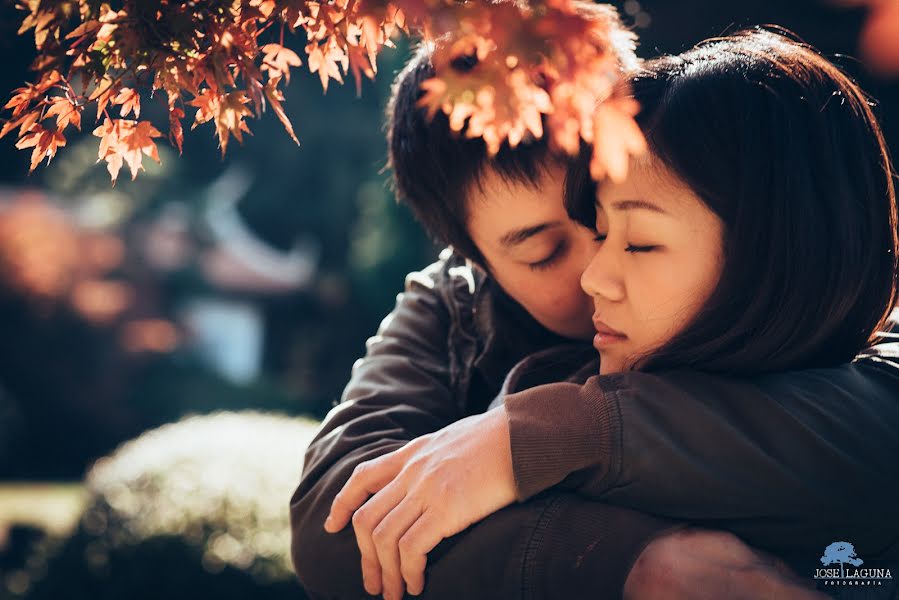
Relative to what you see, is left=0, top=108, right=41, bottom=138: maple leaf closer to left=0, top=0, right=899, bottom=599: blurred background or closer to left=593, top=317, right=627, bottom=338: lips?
left=593, top=317, right=627, bottom=338: lips

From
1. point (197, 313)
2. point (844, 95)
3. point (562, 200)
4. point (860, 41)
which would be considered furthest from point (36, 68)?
point (197, 313)

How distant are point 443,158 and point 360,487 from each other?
0.85 metres

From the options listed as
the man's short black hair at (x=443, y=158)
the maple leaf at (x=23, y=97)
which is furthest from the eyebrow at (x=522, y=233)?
the maple leaf at (x=23, y=97)

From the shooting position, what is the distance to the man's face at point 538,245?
6.60ft

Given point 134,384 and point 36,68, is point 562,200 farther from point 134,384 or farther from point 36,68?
point 134,384

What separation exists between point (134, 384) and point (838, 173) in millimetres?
11275

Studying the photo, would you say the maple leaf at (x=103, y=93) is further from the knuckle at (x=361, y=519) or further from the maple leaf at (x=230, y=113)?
the knuckle at (x=361, y=519)

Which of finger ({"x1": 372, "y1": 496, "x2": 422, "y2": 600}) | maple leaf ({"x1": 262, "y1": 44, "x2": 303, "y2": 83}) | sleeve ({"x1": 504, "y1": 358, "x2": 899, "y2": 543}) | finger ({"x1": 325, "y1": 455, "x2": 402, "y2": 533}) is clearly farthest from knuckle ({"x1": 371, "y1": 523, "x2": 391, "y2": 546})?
maple leaf ({"x1": 262, "y1": 44, "x2": 303, "y2": 83})

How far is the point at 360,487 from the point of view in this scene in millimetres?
1708

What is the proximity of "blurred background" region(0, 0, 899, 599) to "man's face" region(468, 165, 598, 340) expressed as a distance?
2213 mm

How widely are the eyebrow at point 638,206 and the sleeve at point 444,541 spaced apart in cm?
54

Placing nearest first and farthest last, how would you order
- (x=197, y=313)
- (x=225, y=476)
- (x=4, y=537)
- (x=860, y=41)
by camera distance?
(x=860, y=41) < (x=225, y=476) < (x=4, y=537) < (x=197, y=313)

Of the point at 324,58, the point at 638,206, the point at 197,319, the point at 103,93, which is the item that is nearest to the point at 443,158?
the point at 324,58

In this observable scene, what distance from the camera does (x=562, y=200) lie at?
2.00 metres
